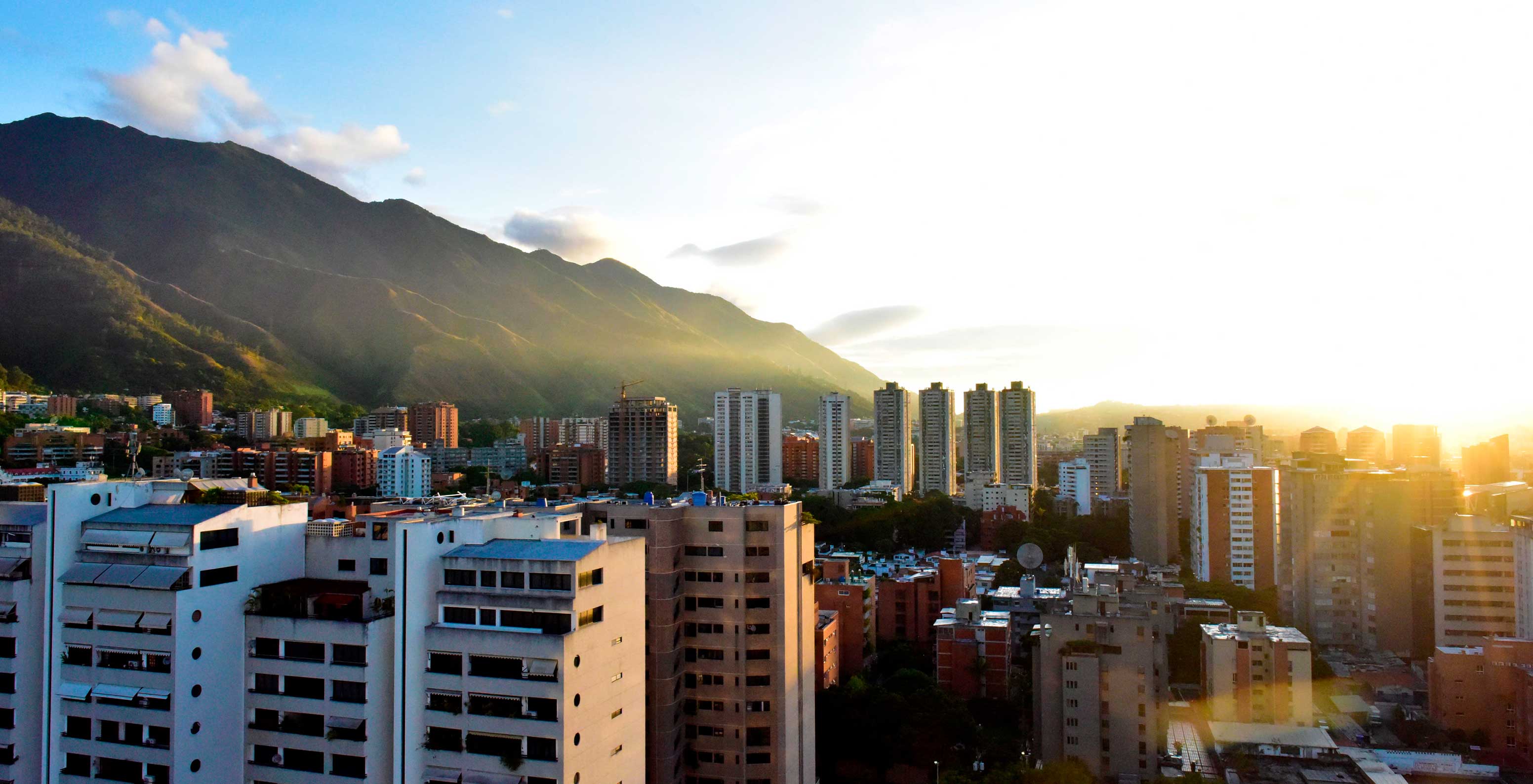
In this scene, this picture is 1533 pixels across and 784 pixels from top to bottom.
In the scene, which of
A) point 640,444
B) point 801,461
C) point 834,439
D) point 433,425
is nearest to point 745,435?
point 834,439

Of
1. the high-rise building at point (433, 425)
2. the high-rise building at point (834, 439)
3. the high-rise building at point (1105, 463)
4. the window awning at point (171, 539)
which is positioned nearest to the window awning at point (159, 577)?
the window awning at point (171, 539)

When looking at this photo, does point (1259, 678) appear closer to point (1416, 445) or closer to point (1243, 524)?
point (1243, 524)

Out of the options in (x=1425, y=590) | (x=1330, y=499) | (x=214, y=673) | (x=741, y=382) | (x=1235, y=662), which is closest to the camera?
(x=214, y=673)

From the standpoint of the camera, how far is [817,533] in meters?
30.3

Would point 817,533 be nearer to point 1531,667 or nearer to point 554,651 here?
point 1531,667

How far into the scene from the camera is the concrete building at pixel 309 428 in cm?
4288

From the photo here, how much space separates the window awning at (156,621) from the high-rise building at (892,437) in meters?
37.3

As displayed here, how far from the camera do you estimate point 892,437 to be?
42844mm

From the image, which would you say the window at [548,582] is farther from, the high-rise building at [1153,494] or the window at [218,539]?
the high-rise building at [1153,494]

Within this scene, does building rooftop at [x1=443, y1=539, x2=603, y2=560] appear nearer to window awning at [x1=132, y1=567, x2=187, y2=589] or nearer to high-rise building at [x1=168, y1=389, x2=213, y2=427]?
window awning at [x1=132, y1=567, x2=187, y2=589]

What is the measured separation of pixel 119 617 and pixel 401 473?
92.2ft

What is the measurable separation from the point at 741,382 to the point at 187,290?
1919 inches

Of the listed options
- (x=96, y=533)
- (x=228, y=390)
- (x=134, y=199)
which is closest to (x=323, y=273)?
(x=134, y=199)

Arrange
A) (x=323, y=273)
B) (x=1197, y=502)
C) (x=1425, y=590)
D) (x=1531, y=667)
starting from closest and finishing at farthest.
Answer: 1. (x=1531, y=667)
2. (x=1425, y=590)
3. (x=1197, y=502)
4. (x=323, y=273)
